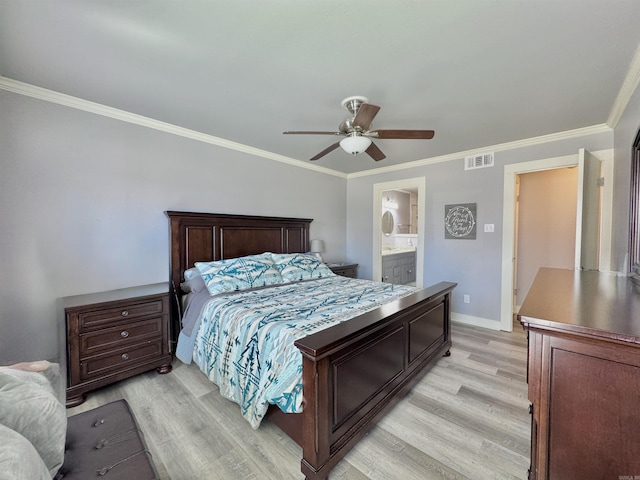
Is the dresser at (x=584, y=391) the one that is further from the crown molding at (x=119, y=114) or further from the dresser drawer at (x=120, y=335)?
the crown molding at (x=119, y=114)

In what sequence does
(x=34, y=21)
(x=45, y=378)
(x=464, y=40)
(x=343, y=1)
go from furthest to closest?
(x=464, y=40) → (x=34, y=21) → (x=343, y=1) → (x=45, y=378)

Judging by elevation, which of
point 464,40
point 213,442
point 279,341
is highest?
point 464,40

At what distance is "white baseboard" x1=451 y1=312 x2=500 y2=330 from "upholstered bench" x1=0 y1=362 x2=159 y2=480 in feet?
12.9

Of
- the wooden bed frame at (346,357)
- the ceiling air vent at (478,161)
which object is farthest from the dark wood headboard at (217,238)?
the ceiling air vent at (478,161)

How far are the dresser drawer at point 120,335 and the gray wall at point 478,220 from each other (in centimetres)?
366

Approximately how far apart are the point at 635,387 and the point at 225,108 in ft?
9.68

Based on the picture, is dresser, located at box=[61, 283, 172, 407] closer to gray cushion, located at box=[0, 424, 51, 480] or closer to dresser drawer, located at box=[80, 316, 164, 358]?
dresser drawer, located at box=[80, 316, 164, 358]

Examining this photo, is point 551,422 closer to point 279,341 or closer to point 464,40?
point 279,341

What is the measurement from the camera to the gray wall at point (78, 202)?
2.07m


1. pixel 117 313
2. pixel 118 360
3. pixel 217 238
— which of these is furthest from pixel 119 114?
pixel 118 360

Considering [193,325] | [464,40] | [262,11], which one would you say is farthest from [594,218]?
[193,325]

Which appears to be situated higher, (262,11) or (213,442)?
(262,11)

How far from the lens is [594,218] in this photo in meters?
2.55

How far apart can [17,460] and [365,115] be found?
2.19m
